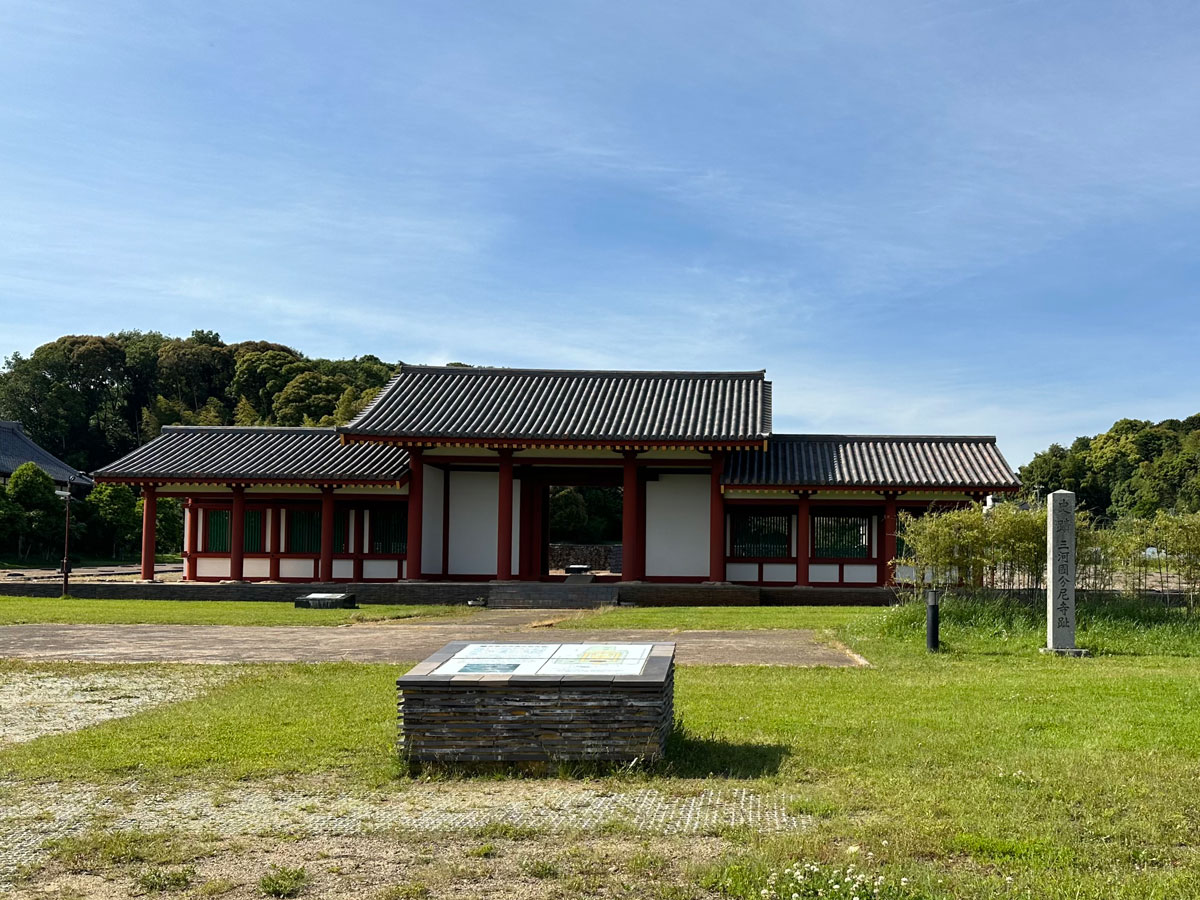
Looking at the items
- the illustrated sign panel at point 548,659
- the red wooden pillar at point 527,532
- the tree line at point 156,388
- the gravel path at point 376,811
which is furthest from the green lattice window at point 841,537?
the tree line at point 156,388

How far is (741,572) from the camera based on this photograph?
1074 inches

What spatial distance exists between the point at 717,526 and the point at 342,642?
42.3ft

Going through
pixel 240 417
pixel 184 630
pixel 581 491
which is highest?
pixel 240 417

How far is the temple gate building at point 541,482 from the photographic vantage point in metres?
26.1

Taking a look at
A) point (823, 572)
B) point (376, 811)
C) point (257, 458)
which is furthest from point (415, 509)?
point (376, 811)

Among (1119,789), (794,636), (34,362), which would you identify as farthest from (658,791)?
(34,362)

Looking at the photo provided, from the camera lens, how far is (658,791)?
6531 mm

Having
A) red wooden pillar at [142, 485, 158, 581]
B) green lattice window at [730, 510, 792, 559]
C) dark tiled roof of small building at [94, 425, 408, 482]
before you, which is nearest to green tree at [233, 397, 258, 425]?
dark tiled roof of small building at [94, 425, 408, 482]

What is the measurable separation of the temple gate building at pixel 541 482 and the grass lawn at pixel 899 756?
13.7 m

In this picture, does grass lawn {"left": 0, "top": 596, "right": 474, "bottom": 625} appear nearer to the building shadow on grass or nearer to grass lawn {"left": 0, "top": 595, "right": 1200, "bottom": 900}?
grass lawn {"left": 0, "top": 595, "right": 1200, "bottom": 900}

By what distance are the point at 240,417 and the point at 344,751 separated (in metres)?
58.4

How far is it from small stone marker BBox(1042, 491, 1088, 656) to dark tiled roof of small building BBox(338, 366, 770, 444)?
1142cm

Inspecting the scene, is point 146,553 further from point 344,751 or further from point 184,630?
point 344,751

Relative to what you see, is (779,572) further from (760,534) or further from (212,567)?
(212,567)
